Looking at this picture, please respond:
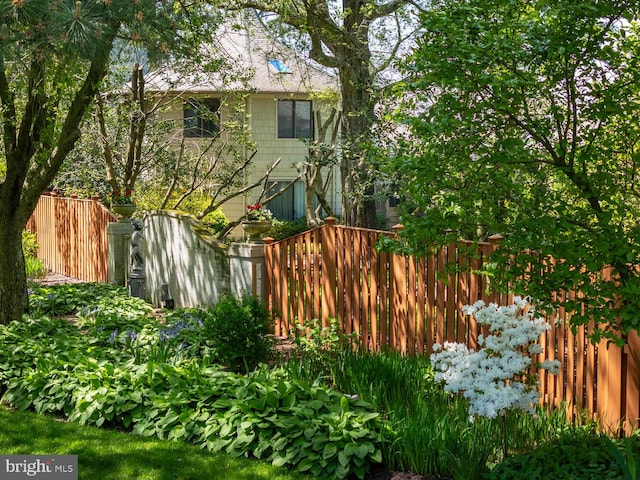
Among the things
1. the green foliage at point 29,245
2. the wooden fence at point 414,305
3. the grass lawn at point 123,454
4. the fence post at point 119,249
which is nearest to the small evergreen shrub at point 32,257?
Answer: the green foliage at point 29,245

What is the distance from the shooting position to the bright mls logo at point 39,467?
5277mm

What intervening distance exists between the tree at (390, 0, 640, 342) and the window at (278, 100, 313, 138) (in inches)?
798

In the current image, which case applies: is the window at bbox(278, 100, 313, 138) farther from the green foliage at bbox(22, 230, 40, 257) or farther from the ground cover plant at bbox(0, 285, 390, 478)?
the ground cover plant at bbox(0, 285, 390, 478)

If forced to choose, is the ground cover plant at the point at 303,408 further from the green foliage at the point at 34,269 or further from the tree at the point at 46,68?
the green foliage at the point at 34,269

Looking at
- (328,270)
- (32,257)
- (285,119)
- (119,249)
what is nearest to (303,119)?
(285,119)

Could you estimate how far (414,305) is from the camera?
8.09 metres

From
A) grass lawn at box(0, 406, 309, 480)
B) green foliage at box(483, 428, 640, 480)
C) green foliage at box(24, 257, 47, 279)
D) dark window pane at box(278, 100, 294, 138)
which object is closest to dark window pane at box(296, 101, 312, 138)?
dark window pane at box(278, 100, 294, 138)

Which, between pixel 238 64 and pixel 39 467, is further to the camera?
pixel 238 64

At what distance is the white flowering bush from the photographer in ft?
17.0

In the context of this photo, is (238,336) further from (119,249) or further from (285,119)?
(285,119)

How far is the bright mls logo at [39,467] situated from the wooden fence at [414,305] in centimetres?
295

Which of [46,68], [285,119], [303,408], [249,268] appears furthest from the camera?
[285,119]

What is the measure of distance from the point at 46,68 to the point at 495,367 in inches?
228

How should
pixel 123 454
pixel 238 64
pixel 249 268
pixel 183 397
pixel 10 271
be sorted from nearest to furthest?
pixel 123 454 → pixel 183 397 → pixel 10 271 → pixel 249 268 → pixel 238 64
